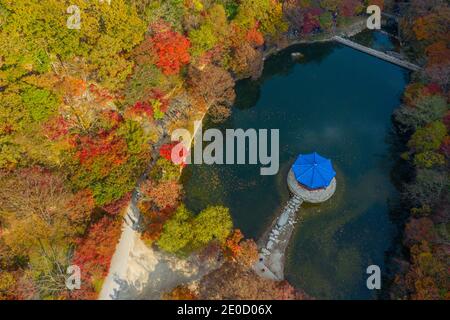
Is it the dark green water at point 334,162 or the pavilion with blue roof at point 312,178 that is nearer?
the dark green water at point 334,162

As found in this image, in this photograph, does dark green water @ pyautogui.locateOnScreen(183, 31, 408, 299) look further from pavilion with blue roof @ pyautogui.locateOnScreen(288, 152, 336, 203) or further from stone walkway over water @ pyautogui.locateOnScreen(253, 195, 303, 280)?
pavilion with blue roof @ pyautogui.locateOnScreen(288, 152, 336, 203)

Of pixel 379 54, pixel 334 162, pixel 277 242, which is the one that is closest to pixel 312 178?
pixel 334 162

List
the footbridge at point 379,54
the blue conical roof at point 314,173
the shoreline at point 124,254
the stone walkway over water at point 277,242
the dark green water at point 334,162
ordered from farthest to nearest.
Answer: the footbridge at point 379,54
the blue conical roof at point 314,173
the dark green water at point 334,162
the stone walkway over water at point 277,242
the shoreline at point 124,254

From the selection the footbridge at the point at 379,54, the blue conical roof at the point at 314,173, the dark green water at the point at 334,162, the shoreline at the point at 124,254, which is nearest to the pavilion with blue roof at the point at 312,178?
the blue conical roof at the point at 314,173

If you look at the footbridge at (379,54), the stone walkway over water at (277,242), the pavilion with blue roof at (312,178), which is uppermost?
the footbridge at (379,54)

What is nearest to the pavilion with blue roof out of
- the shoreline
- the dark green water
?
the dark green water

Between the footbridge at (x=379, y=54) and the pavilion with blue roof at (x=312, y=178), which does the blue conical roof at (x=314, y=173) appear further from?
the footbridge at (x=379, y=54)

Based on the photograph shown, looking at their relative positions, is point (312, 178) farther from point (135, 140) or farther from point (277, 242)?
point (135, 140)

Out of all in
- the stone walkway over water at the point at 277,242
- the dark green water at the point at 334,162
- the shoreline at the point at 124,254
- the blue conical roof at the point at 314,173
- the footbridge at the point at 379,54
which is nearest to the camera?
the shoreline at the point at 124,254

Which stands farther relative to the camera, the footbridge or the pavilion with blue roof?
the footbridge
